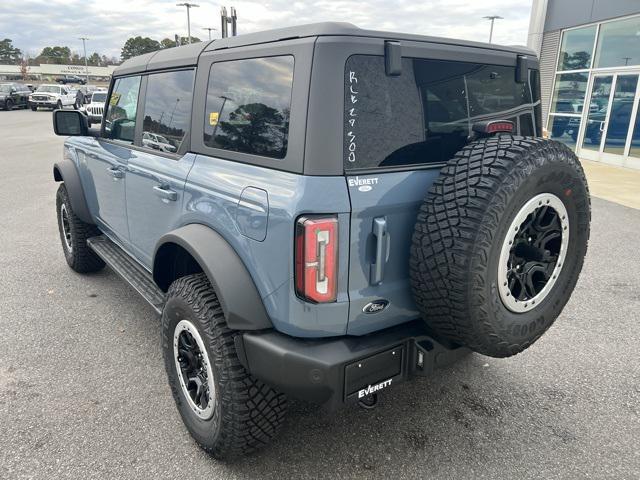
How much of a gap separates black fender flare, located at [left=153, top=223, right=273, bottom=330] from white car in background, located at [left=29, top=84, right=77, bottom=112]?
33161mm

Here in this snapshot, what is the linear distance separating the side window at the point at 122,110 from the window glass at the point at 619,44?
12.8 meters

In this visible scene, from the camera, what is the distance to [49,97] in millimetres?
30094

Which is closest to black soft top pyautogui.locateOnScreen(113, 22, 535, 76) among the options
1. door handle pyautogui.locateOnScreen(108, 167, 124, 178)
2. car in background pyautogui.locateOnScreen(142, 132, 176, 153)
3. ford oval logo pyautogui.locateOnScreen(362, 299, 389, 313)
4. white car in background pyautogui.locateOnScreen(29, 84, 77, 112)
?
car in background pyautogui.locateOnScreen(142, 132, 176, 153)

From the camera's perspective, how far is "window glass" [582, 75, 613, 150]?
13.1 meters

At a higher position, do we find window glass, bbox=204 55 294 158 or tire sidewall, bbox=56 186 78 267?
window glass, bbox=204 55 294 158

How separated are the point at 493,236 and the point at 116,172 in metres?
2.63

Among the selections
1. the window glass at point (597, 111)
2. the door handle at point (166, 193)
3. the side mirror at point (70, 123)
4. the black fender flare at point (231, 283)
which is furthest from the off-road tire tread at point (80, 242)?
the window glass at point (597, 111)

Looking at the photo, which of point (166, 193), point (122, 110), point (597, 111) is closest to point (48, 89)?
point (597, 111)

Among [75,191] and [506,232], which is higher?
[506,232]

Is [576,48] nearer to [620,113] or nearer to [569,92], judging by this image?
[569,92]

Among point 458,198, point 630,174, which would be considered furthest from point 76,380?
point 630,174

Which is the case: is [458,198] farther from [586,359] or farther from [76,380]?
[76,380]

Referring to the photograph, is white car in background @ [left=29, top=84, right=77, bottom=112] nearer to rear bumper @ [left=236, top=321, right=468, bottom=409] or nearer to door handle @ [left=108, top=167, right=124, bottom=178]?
door handle @ [left=108, top=167, right=124, bottom=178]

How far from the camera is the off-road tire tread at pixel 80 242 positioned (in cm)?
448
